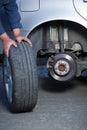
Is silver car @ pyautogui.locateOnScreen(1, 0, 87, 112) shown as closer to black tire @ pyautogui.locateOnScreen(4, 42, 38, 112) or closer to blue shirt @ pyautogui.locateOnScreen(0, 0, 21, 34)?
black tire @ pyautogui.locateOnScreen(4, 42, 38, 112)

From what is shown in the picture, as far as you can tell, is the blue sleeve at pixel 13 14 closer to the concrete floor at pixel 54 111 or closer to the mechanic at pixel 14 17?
the mechanic at pixel 14 17

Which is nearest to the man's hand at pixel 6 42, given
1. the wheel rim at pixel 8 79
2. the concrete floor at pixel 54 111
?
the wheel rim at pixel 8 79

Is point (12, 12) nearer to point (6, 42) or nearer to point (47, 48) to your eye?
point (6, 42)

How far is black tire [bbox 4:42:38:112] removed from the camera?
472 centimetres

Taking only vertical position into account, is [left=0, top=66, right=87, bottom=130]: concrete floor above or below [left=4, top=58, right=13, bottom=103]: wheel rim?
below

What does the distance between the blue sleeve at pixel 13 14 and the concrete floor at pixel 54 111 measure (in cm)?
92

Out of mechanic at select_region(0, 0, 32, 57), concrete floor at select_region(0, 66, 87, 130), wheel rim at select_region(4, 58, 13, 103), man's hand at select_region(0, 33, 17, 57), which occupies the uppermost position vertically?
mechanic at select_region(0, 0, 32, 57)

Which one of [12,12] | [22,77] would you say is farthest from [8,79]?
[12,12]

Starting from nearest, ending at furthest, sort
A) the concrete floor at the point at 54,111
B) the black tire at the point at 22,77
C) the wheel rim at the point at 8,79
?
1. the concrete floor at the point at 54,111
2. the black tire at the point at 22,77
3. the wheel rim at the point at 8,79

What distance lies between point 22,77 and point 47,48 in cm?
A: 94

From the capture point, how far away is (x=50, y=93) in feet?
19.1

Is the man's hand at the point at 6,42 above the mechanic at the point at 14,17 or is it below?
below

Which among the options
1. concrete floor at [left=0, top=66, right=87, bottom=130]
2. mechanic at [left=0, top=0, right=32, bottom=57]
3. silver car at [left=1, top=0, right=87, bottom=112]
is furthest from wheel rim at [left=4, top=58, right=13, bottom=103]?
Answer: mechanic at [left=0, top=0, right=32, bottom=57]

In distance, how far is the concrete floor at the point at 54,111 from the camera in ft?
14.6
